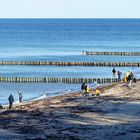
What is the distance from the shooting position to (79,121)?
96.8 ft

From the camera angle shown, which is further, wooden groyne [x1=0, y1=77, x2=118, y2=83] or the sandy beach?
wooden groyne [x1=0, y1=77, x2=118, y2=83]

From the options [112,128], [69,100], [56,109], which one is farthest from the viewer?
[69,100]

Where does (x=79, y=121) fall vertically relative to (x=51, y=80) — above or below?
below

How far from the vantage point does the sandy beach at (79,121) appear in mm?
25948

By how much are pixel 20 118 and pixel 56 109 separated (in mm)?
3828

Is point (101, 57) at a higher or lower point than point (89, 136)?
higher

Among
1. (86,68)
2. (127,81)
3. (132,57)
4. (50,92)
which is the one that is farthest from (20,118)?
(132,57)

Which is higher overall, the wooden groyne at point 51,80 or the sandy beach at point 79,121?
the wooden groyne at point 51,80

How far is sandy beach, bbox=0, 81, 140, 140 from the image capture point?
25.9 m

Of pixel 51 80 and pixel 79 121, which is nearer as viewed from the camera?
pixel 79 121

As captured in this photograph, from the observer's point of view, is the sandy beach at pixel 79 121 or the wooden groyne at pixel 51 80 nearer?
the sandy beach at pixel 79 121

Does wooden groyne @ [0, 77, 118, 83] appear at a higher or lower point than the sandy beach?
higher

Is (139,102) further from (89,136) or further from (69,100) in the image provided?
(89,136)

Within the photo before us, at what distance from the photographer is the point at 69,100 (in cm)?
3972
